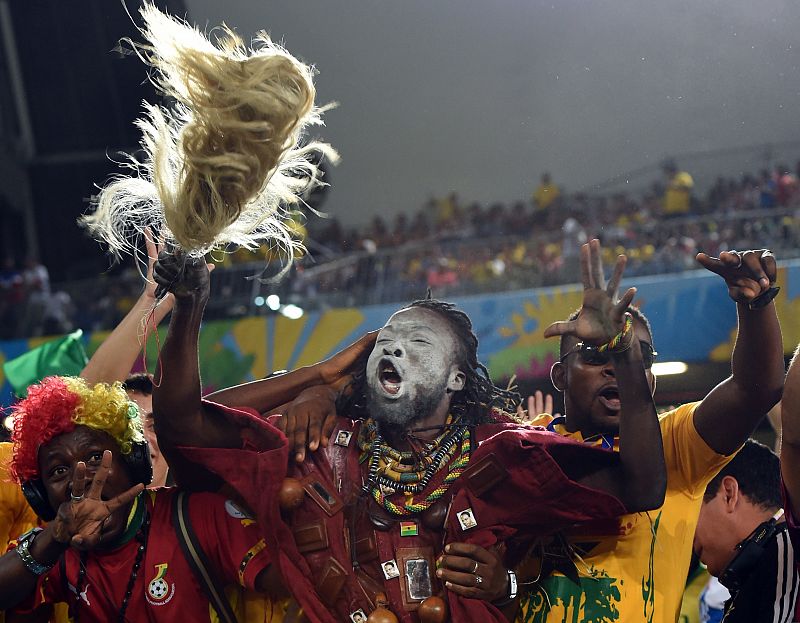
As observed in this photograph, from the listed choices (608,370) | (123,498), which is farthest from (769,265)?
(123,498)

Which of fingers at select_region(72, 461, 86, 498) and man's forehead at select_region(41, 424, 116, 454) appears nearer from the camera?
fingers at select_region(72, 461, 86, 498)

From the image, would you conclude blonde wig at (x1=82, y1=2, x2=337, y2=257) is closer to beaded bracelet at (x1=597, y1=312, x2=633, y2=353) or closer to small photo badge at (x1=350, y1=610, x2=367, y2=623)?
beaded bracelet at (x1=597, y1=312, x2=633, y2=353)

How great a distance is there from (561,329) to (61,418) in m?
1.35

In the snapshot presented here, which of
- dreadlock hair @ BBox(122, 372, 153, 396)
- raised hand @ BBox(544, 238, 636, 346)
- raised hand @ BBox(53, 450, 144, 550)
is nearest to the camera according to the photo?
raised hand @ BBox(53, 450, 144, 550)

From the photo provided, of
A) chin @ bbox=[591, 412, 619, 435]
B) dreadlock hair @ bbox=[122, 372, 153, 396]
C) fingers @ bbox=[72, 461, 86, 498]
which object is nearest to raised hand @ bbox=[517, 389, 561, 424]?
chin @ bbox=[591, 412, 619, 435]

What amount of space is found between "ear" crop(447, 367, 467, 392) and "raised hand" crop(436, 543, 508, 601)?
437mm

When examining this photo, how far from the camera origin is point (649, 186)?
11.5ft

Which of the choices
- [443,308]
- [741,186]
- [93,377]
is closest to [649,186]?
[741,186]

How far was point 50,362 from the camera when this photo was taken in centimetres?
368

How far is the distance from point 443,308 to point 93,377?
1.19 metres

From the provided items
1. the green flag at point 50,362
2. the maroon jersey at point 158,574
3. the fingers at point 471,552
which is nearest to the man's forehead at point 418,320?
the fingers at point 471,552

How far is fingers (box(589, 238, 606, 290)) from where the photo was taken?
235 centimetres

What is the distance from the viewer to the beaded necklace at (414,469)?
8.02 feet

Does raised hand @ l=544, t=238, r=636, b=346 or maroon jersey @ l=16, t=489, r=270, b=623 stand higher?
raised hand @ l=544, t=238, r=636, b=346
